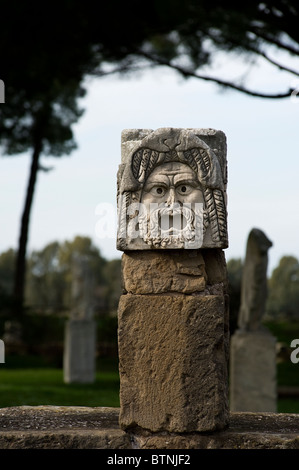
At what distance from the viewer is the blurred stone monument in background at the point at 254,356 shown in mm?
9055

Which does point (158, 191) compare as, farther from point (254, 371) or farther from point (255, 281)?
point (254, 371)

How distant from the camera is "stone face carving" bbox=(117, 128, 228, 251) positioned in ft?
15.6

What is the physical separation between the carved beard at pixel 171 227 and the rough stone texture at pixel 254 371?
4.59 metres

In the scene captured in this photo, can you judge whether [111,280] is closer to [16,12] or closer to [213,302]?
[16,12]

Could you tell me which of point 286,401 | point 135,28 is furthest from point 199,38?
point 286,401

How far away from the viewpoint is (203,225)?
4.76 metres

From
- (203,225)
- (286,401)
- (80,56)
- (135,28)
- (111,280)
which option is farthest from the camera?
(111,280)

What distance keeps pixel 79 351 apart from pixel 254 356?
512cm

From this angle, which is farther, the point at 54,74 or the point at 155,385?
the point at 54,74

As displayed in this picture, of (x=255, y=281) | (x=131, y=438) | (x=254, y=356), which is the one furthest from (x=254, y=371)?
(x=131, y=438)

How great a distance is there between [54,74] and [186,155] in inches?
397

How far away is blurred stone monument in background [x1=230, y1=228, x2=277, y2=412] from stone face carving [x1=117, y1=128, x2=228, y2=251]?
4.43 metres

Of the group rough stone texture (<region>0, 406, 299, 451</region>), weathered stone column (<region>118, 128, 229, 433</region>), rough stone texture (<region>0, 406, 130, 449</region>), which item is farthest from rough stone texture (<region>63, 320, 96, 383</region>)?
weathered stone column (<region>118, 128, 229, 433</region>)

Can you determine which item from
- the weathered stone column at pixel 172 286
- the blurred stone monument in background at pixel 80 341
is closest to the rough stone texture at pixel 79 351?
the blurred stone monument in background at pixel 80 341
